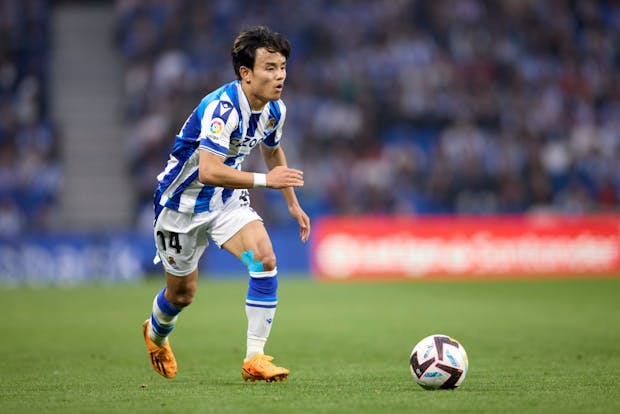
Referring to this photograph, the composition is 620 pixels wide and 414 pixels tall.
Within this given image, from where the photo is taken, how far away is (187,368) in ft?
26.8

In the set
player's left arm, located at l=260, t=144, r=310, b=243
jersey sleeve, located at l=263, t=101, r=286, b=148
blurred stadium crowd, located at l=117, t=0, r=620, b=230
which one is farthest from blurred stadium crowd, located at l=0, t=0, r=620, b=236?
jersey sleeve, located at l=263, t=101, r=286, b=148

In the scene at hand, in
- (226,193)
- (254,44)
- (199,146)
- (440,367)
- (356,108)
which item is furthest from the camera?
(356,108)

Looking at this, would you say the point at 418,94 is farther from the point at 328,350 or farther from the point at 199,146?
the point at 199,146

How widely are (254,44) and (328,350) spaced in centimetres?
357

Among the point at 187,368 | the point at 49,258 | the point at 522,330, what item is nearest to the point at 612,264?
the point at 522,330

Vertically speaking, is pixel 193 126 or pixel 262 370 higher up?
pixel 193 126

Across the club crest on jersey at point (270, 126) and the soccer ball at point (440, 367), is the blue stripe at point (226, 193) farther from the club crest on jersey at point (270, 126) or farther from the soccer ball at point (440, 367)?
the soccer ball at point (440, 367)

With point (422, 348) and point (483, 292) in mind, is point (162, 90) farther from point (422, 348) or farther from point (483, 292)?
point (422, 348)

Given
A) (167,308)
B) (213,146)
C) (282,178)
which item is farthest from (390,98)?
(282,178)

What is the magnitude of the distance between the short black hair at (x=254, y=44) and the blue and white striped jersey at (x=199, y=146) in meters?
0.19

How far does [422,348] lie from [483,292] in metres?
10.5

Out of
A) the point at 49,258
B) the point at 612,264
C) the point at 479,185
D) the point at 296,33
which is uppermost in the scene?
the point at 296,33

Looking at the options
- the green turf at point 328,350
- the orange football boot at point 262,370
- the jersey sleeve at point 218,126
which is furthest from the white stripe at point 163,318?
the jersey sleeve at point 218,126

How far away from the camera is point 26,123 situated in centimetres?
2350
